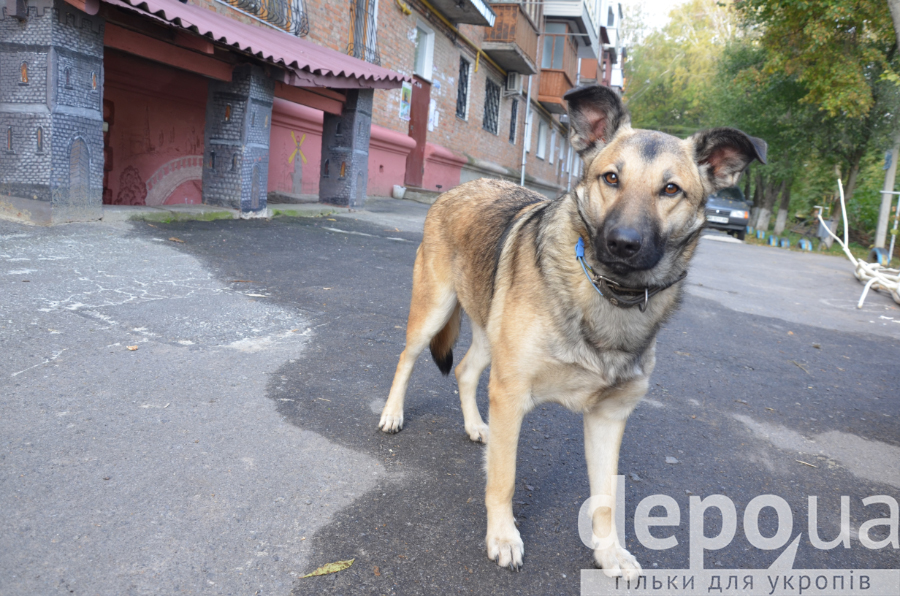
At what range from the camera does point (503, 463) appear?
87.3 inches

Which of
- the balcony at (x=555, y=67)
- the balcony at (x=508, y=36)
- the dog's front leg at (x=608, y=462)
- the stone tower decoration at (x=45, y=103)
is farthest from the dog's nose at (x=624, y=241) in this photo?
the balcony at (x=555, y=67)

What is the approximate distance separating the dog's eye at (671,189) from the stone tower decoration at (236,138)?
731 cm

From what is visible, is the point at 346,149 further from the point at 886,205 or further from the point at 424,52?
the point at 886,205

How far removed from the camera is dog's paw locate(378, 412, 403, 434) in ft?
9.89

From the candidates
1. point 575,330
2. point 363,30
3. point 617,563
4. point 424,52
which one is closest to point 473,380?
point 575,330

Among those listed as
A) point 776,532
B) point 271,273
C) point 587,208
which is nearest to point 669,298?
point 587,208

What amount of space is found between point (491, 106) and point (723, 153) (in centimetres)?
2023

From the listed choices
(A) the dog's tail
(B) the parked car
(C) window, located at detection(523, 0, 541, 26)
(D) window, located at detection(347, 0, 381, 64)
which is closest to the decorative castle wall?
(D) window, located at detection(347, 0, 381, 64)

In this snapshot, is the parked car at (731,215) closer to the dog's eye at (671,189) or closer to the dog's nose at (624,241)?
the dog's eye at (671,189)

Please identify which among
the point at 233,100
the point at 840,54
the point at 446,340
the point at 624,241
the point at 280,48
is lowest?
the point at 446,340

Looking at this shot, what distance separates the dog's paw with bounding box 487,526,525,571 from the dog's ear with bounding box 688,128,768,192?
1.55 metres

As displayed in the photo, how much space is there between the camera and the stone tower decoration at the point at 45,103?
5863 mm

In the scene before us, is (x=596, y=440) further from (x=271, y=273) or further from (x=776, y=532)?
(x=271, y=273)

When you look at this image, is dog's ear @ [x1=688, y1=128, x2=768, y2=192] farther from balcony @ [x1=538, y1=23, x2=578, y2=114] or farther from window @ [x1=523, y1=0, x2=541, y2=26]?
window @ [x1=523, y1=0, x2=541, y2=26]
